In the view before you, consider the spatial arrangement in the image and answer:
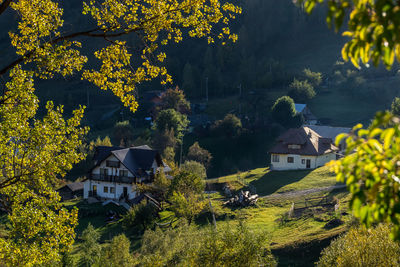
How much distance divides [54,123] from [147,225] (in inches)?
1407

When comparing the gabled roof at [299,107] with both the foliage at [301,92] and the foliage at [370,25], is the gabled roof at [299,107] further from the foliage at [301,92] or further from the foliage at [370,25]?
the foliage at [370,25]

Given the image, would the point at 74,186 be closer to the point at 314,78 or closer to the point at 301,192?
the point at 301,192

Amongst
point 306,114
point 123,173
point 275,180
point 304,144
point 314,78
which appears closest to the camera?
point 275,180

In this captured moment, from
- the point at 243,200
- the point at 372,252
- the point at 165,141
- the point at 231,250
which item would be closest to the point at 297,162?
the point at 243,200

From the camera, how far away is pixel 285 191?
178 feet

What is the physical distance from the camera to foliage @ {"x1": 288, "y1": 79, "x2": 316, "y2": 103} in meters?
115

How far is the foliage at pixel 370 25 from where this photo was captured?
469 cm

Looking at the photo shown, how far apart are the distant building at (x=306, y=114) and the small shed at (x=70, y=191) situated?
56.2m

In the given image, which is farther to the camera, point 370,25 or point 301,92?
point 301,92

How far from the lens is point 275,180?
61.0m

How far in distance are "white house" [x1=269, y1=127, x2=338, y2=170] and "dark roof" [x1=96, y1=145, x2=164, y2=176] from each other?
1796 centimetres

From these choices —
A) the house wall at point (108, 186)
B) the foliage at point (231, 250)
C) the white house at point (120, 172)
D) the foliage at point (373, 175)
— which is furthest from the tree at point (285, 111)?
the foliage at point (373, 175)

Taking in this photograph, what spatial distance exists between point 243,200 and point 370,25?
46749 mm

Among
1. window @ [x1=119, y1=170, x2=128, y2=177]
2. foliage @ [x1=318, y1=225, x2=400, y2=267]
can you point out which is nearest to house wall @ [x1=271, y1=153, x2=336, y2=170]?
window @ [x1=119, y1=170, x2=128, y2=177]
